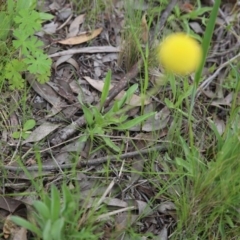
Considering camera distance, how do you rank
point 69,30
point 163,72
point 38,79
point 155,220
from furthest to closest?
1. point 69,30
2. point 163,72
3. point 38,79
4. point 155,220

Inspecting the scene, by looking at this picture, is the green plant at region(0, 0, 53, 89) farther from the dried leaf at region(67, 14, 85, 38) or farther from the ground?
the dried leaf at region(67, 14, 85, 38)

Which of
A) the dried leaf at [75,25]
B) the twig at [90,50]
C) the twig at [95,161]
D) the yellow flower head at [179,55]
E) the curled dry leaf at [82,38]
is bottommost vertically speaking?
the twig at [95,161]

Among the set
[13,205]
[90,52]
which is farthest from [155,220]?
[90,52]

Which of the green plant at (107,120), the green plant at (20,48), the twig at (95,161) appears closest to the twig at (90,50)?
the green plant at (20,48)

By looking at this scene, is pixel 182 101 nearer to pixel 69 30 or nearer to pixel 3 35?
pixel 69 30

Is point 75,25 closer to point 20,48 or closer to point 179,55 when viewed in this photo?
point 20,48

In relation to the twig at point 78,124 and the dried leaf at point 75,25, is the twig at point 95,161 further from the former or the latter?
the dried leaf at point 75,25
